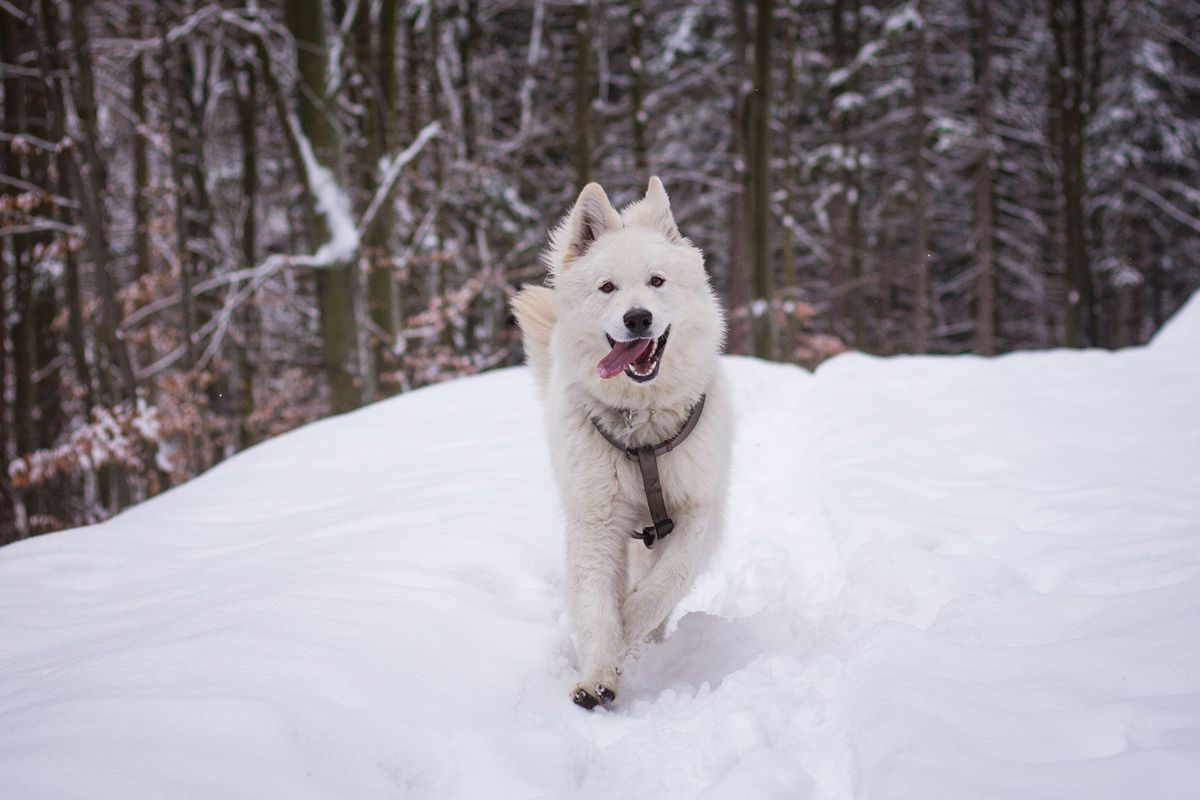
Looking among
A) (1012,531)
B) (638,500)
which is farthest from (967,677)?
(1012,531)

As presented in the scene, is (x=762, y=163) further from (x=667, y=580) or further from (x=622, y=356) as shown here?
(x=667, y=580)

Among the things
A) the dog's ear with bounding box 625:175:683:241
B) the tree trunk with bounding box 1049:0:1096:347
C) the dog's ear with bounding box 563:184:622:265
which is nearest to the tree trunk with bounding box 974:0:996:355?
the tree trunk with bounding box 1049:0:1096:347

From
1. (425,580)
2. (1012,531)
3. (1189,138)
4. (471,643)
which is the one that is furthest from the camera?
(1189,138)

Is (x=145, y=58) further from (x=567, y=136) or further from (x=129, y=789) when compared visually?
(x=129, y=789)

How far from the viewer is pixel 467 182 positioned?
12.8 m

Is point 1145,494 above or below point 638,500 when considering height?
below

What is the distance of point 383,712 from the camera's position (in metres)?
2.00

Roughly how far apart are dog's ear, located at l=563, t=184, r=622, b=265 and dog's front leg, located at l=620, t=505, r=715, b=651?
54.4 inches

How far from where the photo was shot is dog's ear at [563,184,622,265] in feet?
11.2

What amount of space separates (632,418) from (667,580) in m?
0.71

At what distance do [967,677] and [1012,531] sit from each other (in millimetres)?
1942

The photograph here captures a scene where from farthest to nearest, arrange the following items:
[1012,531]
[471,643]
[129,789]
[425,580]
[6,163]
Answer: [6,163]
[1012,531]
[425,580]
[471,643]
[129,789]

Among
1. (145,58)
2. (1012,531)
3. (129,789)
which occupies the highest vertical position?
(145,58)

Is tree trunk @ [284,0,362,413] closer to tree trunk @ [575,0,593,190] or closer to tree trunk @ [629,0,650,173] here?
tree trunk @ [575,0,593,190]
